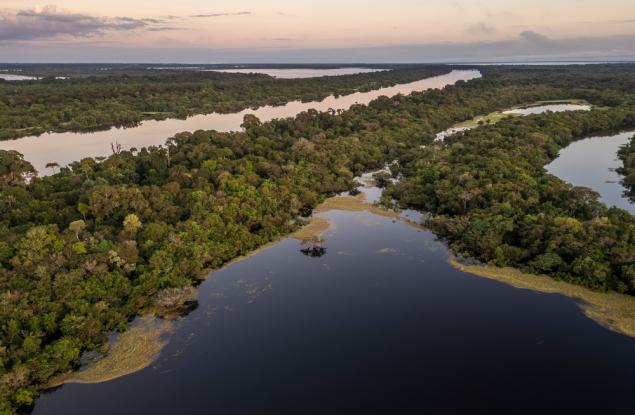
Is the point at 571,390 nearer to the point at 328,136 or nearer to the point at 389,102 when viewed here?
the point at 328,136

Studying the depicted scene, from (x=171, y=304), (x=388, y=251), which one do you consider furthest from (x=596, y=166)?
(x=171, y=304)

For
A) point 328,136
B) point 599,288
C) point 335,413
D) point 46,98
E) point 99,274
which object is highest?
point 46,98

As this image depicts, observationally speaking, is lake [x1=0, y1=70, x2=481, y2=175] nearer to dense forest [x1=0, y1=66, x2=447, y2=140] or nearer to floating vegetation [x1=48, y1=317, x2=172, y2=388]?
dense forest [x1=0, y1=66, x2=447, y2=140]

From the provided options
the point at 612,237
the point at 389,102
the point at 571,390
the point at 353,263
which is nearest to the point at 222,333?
the point at 353,263

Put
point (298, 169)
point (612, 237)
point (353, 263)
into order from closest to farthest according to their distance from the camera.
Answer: point (612, 237)
point (353, 263)
point (298, 169)

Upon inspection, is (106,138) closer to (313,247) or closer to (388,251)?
(313,247)

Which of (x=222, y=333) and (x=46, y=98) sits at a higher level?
(x=46, y=98)

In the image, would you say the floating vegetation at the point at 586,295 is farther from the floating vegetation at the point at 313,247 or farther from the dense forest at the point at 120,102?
the dense forest at the point at 120,102
